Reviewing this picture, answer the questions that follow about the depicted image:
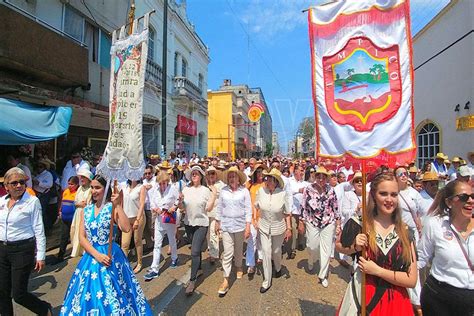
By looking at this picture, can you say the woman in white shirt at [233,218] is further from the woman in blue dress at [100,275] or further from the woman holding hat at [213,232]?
the woman in blue dress at [100,275]

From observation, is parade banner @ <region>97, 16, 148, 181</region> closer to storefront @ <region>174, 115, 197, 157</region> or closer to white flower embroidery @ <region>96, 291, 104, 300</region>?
white flower embroidery @ <region>96, 291, 104, 300</region>

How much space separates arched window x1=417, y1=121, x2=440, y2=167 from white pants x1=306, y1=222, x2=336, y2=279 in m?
12.2

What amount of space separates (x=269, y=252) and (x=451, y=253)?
8.54 feet

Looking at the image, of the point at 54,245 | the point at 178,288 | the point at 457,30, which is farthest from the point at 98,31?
the point at 457,30

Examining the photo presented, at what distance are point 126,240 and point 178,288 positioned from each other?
1289mm

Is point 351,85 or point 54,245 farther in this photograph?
point 54,245

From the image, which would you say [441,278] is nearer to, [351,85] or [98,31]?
[351,85]

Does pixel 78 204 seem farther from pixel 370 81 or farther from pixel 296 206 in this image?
pixel 370 81

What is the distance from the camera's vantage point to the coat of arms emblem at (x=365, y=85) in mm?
2748

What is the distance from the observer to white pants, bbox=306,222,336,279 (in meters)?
4.84

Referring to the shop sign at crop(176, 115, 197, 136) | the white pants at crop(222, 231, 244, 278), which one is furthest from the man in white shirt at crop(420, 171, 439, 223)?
the shop sign at crop(176, 115, 197, 136)

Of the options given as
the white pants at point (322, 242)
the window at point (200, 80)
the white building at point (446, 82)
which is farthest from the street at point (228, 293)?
the window at point (200, 80)

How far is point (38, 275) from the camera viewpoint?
504 cm

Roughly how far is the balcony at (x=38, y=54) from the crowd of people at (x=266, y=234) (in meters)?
3.25
